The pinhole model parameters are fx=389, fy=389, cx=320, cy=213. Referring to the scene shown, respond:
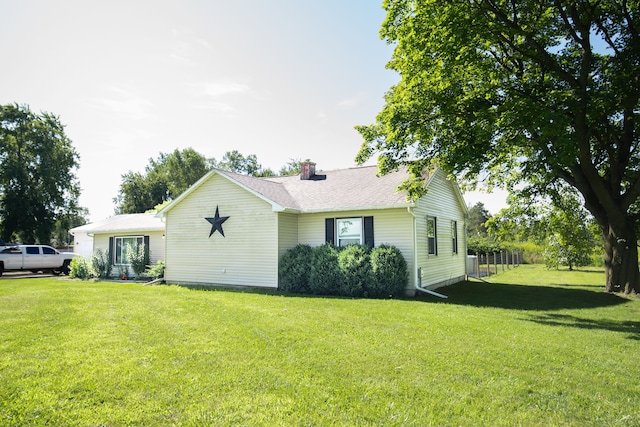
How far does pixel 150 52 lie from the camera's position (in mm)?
11781

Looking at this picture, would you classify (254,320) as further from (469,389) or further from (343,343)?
(469,389)

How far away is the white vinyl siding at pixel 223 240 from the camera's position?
14.7 meters

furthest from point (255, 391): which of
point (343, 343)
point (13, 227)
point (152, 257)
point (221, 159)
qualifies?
point (221, 159)

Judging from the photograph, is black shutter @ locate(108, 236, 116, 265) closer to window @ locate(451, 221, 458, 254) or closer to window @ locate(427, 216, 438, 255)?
window @ locate(427, 216, 438, 255)

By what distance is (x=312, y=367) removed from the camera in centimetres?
527

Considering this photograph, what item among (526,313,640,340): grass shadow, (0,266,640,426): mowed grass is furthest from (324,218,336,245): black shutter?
(526,313,640,340): grass shadow

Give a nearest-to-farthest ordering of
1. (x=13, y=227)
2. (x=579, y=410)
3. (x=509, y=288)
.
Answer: (x=579, y=410), (x=509, y=288), (x=13, y=227)

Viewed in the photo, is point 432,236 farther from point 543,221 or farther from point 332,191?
point 543,221

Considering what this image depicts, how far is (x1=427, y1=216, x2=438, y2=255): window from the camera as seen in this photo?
1515cm

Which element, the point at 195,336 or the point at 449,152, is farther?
the point at 449,152

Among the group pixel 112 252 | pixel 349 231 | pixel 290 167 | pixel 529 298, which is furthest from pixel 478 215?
pixel 112 252

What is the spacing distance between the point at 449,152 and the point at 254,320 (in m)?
7.58

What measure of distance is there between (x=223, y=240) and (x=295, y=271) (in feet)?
12.0

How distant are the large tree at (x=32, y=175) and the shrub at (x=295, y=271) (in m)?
33.0
